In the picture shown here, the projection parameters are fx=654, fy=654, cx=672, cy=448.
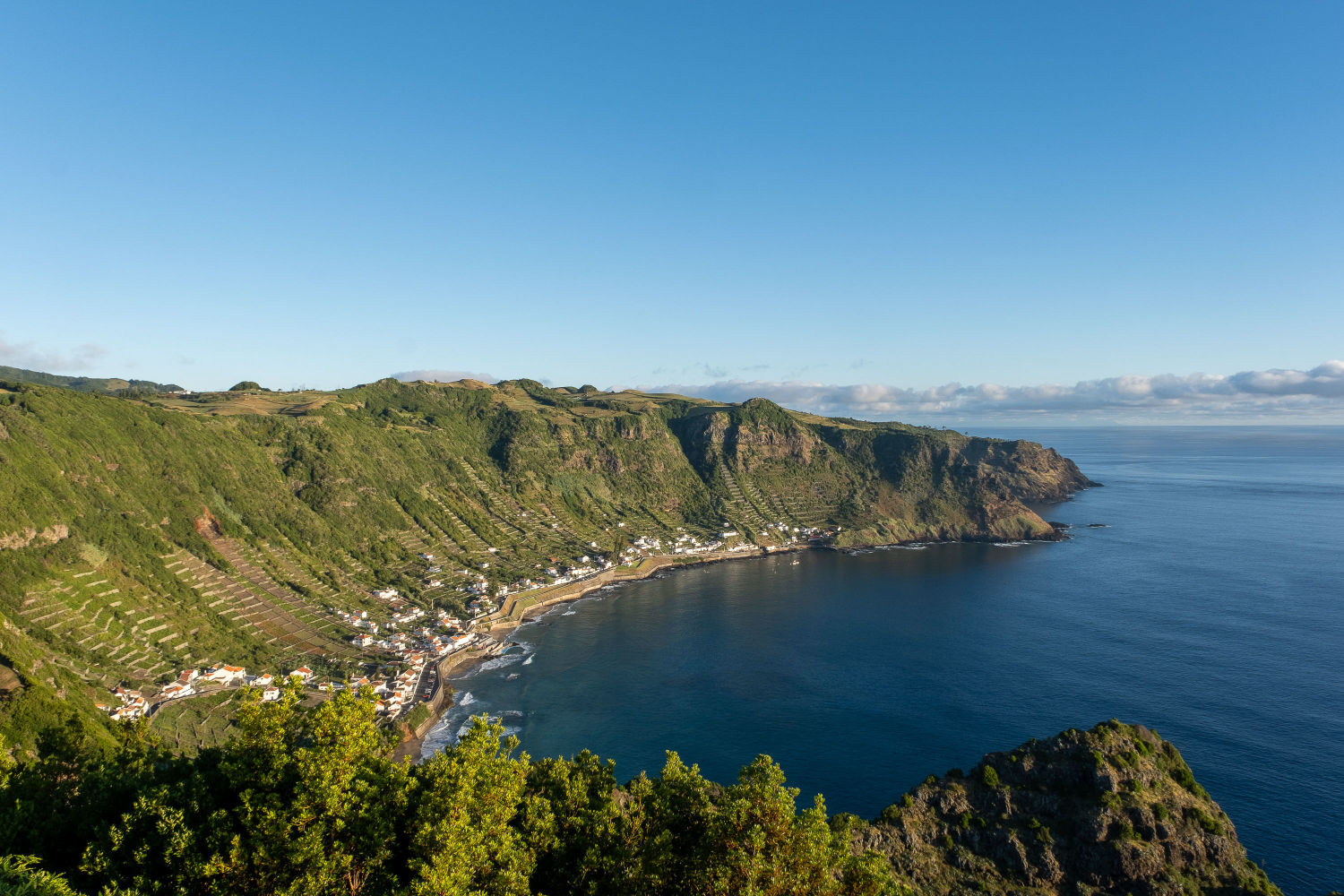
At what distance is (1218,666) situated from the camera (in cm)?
11481

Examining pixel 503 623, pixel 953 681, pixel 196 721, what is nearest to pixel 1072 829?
pixel 953 681

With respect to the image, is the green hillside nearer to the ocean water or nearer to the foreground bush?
the ocean water

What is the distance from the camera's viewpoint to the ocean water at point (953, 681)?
280 feet

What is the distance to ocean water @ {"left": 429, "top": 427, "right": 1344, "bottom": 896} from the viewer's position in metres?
85.3

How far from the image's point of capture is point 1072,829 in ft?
186

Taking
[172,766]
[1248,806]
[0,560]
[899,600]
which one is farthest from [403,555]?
[1248,806]

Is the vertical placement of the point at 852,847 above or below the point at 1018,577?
above

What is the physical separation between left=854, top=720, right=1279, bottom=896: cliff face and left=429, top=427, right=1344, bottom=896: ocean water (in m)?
17.6

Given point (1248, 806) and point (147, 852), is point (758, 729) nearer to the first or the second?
point (1248, 806)

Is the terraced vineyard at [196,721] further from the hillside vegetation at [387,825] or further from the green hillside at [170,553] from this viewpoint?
the hillside vegetation at [387,825]

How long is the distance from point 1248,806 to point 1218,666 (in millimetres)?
48407

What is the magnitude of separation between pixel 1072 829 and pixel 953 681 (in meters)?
62.8

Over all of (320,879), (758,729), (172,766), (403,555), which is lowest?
(758,729)

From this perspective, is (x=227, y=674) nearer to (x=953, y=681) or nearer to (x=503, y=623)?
(x=503, y=623)
